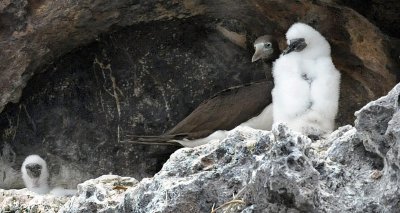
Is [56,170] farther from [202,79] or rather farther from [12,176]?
[202,79]

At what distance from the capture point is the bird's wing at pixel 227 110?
6.49m

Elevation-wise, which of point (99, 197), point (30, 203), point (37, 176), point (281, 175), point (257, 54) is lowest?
point (37, 176)

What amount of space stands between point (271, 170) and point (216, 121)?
2.50m

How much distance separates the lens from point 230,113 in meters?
6.57

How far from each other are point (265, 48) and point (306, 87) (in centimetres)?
93

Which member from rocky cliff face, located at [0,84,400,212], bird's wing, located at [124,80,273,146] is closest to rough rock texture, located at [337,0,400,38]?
bird's wing, located at [124,80,273,146]

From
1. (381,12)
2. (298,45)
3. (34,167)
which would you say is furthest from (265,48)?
(34,167)

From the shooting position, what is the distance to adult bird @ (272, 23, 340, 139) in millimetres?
5629

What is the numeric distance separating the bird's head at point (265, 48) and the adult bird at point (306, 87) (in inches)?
14.7

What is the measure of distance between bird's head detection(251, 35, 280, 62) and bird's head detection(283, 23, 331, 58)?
0.32 meters

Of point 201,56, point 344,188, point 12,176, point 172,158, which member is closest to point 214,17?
point 201,56

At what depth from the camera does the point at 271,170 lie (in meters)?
4.09

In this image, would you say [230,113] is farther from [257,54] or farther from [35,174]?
[35,174]

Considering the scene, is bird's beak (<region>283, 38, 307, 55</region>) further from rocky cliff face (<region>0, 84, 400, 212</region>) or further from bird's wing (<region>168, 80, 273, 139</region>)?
rocky cliff face (<region>0, 84, 400, 212</region>)
